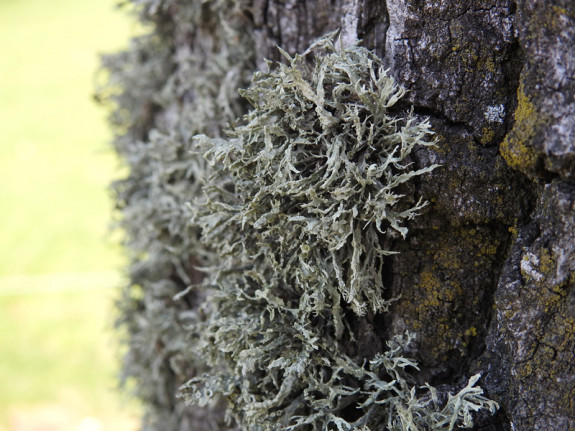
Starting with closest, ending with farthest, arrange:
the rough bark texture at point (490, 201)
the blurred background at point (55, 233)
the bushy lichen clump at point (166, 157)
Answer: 1. the rough bark texture at point (490, 201)
2. the bushy lichen clump at point (166, 157)
3. the blurred background at point (55, 233)

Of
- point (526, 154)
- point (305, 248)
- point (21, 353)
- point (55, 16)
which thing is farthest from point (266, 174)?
point (55, 16)

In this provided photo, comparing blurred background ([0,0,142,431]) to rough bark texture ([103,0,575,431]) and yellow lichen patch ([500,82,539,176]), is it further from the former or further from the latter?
yellow lichen patch ([500,82,539,176])

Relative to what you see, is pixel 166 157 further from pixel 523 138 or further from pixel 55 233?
pixel 55 233

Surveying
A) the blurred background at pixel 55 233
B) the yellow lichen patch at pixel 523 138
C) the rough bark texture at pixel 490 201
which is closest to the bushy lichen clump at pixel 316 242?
the rough bark texture at pixel 490 201

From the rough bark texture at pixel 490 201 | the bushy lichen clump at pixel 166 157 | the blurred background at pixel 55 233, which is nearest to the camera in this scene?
the rough bark texture at pixel 490 201

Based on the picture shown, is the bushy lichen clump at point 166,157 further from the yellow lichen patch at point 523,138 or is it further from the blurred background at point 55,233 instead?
the blurred background at point 55,233
